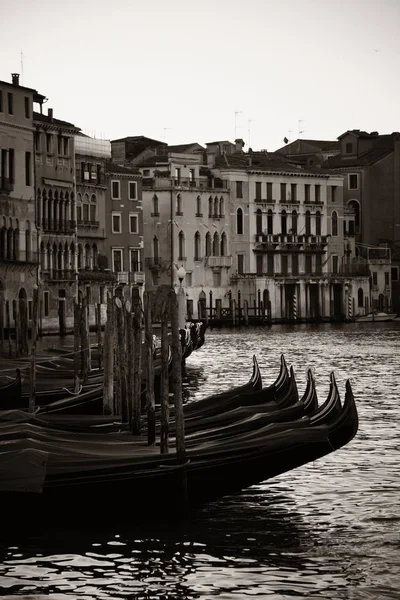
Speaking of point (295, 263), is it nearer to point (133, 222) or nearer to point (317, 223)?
point (317, 223)

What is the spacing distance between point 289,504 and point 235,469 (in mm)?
955

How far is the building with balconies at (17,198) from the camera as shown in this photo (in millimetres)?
44000

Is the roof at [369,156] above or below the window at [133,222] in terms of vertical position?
above

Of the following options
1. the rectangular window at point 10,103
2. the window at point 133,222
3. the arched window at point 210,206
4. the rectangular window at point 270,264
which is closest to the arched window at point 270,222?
the rectangular window at point 270,264

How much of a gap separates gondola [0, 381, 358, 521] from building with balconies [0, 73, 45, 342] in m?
31.6

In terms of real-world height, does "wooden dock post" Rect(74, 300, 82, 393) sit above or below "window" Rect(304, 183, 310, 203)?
below

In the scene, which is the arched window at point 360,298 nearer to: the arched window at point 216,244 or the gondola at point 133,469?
the arched window at point 216,244

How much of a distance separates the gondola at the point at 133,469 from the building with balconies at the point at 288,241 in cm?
5319

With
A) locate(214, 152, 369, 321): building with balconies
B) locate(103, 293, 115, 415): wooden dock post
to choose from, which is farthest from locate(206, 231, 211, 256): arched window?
locate(103, 293, 115, 415): wooden dock post

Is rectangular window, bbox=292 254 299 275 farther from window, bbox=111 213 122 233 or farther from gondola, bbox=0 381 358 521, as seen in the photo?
gondola, bbox=0 381 358 521

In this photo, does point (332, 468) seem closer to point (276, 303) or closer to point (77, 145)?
point (77, 145)

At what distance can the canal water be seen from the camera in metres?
9.44

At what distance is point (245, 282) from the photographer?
67125 millimetres

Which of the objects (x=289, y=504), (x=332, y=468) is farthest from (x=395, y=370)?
(x=289, y=504)
